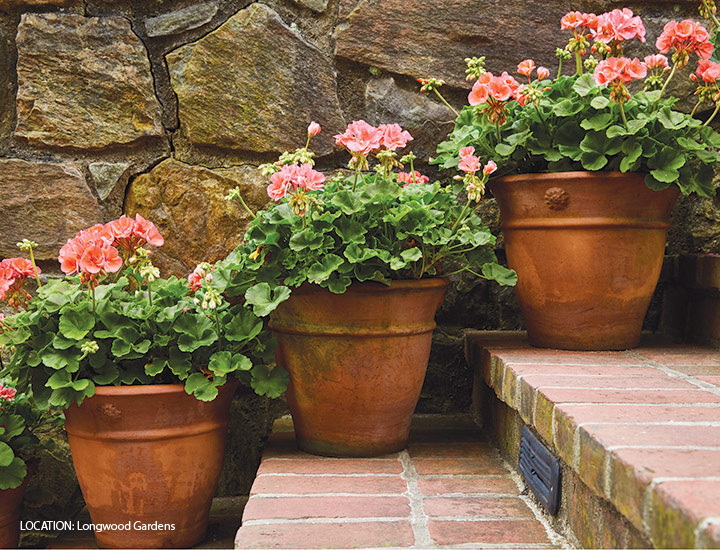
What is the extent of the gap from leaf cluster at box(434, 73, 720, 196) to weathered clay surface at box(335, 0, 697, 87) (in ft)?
1.20

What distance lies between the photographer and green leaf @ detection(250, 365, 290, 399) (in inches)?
59.9

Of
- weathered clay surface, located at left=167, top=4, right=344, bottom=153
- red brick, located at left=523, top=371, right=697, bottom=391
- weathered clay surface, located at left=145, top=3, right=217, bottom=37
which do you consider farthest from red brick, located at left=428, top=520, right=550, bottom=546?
weathered clay surface, located at left=145, top=3, right=217, bottom=37

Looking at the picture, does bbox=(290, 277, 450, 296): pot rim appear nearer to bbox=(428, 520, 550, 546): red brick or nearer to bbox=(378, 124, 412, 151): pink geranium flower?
bbox=(378, 124, 412, 151): pink geranium flower

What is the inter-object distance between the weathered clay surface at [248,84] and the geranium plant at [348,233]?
47cm

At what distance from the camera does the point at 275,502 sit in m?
1.31

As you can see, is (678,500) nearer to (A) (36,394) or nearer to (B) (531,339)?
(B) (531,339)

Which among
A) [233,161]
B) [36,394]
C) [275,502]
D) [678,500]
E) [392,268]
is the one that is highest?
[233,161]

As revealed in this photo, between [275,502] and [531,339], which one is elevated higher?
[531,339]

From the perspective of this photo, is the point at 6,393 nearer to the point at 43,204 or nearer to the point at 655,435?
the point at 43,204

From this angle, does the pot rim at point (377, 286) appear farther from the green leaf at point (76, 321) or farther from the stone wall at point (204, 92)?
the stone wall at point (204, 92)

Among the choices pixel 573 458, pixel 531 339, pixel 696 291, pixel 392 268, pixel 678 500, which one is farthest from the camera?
pixel 696 291

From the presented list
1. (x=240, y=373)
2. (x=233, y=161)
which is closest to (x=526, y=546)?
(x=240, y=373)

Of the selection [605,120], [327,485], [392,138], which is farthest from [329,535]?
[605,120]

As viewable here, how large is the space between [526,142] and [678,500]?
3.70 feet
